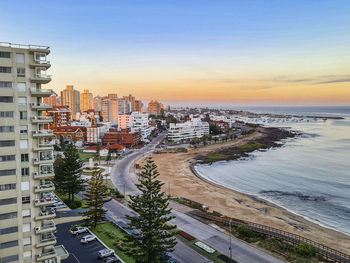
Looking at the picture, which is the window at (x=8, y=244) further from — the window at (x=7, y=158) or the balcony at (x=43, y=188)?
the window at (x=7, y=158)

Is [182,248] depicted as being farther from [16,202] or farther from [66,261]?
[16,202]

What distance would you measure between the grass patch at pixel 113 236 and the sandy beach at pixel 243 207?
17.8m

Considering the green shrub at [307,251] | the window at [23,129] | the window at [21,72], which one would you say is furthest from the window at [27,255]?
the green shrub at [307,251]

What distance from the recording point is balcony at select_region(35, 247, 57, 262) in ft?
66.7

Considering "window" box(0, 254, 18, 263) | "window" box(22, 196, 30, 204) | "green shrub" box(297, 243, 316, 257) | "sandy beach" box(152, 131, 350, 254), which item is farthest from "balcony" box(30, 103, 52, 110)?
"sandy beach" box(152, 131, 350, 254)

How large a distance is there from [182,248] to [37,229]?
15.0m

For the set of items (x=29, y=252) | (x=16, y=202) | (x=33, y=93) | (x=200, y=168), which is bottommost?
(x=200, y=168)

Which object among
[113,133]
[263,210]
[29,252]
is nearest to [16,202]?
[29,252]

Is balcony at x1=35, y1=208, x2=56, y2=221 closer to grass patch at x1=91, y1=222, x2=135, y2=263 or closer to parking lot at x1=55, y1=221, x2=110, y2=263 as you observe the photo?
parking lot at x1=55, y1=221, x2=110, y2=263

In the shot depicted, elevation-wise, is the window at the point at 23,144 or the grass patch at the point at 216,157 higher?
the window at the point at 23,144

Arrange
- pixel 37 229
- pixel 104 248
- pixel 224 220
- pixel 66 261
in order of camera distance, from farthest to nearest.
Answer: pixel 224 220, pixel 104 248, pixel 66 261, pixel 37 229

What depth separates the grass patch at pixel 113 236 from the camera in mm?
27297

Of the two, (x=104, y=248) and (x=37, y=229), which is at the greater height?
(x=37, y=229)

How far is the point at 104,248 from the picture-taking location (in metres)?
28.3
